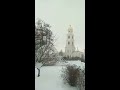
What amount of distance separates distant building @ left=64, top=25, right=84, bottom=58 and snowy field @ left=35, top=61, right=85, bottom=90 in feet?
0.40

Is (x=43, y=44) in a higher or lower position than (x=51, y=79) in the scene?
higher

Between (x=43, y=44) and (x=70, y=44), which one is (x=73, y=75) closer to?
(x=70, y=44)

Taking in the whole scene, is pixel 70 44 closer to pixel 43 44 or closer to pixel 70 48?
pixel 70 48

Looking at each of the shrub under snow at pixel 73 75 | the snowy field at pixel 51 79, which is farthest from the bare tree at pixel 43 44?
the shrub under snow at pixel 73 75

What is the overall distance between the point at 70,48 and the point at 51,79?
41cm

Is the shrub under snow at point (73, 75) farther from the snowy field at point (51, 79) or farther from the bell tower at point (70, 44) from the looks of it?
the bell tower at point (70, 44)

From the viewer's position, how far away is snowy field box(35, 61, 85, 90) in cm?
191

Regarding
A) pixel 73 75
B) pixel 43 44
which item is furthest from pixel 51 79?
pixel 43 44

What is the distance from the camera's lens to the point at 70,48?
203cm

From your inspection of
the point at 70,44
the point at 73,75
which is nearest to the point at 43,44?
the point at 70,44
